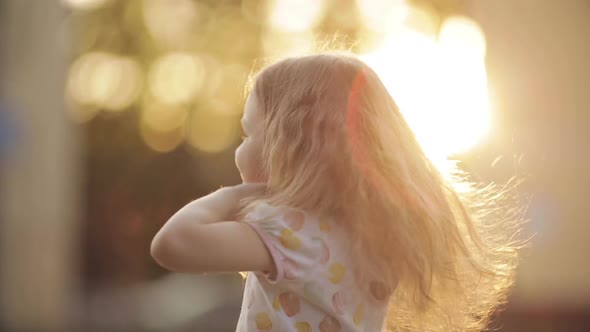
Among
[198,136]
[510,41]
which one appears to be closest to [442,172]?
[510,41]

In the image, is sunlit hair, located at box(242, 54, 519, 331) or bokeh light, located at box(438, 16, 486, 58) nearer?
sunlit hair, located at box(242, 54, 519, 331)

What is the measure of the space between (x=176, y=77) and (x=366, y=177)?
48.8 feet

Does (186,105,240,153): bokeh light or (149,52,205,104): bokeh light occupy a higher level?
(149,52,205,104): bokeh light

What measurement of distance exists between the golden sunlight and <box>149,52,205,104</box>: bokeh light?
863 cm

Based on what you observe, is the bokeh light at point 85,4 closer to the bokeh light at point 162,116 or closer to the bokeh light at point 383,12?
the bokeh light at point 162,116

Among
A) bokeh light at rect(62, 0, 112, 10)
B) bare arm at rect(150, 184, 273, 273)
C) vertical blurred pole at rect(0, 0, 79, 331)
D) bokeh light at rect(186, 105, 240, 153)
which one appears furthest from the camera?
bokeh light at rect(186, 105, 240, 153)

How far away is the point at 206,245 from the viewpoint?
Answer: 204cm

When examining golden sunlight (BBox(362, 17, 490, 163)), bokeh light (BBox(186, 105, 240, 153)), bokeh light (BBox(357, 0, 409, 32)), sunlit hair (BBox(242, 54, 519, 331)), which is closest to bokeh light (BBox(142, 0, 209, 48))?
bokeh light (BBox(186, 105, 240, 153))

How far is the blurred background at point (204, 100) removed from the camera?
6879mm

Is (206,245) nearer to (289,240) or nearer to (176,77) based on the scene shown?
(289,240)

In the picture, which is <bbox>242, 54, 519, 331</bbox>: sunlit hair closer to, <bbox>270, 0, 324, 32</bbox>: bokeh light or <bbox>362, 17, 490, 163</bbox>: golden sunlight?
<bbox>362, 17, 490, 163</bbox>: golden sunlight

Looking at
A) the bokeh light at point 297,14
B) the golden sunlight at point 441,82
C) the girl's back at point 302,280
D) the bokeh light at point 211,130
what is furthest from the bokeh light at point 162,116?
the girl's back at point 302,280

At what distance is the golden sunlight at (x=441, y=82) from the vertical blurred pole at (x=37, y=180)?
4165mm

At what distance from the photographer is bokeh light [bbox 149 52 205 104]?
54.8ft
